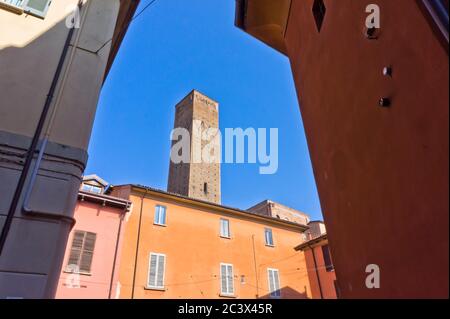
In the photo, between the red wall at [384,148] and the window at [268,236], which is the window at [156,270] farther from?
the red wall at [384,148]

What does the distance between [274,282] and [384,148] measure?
17.7 m

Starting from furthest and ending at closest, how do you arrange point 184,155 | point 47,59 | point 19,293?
point 184,155, point 47,59, point 19,293

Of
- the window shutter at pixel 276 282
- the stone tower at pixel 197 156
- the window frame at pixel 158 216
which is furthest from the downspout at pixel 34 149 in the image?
the stone tower at pixel 197 156

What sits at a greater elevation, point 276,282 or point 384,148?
point 276,282

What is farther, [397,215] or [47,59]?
[47,59]

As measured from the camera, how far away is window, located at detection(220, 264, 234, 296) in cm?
1683

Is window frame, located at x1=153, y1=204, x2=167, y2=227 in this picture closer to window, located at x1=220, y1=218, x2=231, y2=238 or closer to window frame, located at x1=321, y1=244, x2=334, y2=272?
window, located at x1=220, y1=218, x2=231, y2=238

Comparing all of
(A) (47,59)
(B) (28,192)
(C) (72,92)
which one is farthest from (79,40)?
(B) (28,192)

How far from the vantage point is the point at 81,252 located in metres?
13.1

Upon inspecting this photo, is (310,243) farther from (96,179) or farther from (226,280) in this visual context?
(96,179)

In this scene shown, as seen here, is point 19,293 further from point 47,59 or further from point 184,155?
point 184,155

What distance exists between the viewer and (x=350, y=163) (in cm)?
338

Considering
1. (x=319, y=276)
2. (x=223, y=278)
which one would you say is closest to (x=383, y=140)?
(x=223, y=278)

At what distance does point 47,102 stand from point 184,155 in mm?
41039
